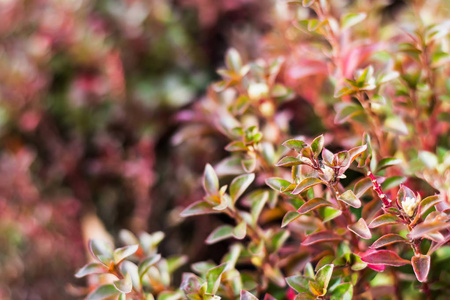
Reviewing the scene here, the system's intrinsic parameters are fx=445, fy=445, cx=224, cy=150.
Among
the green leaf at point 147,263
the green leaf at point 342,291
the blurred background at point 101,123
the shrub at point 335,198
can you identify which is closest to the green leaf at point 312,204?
the shrub at point 335,198

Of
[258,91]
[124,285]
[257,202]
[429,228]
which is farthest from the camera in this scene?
[258,91]

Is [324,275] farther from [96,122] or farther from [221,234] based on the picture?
[96,122]

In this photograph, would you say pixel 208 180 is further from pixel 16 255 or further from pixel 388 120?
pixel 16 255

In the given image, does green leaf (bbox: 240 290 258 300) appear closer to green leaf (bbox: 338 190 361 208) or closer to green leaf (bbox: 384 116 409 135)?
green leaf (bbox: 338 190 361 208)

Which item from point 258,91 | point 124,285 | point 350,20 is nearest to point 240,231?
point 124,285

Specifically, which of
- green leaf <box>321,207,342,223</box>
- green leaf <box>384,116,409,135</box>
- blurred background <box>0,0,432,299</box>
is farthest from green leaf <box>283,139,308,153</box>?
blurred background <box>0,0,432,299</box>

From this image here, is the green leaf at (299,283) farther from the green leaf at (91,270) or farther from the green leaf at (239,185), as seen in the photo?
the green leaf at (91,270)
